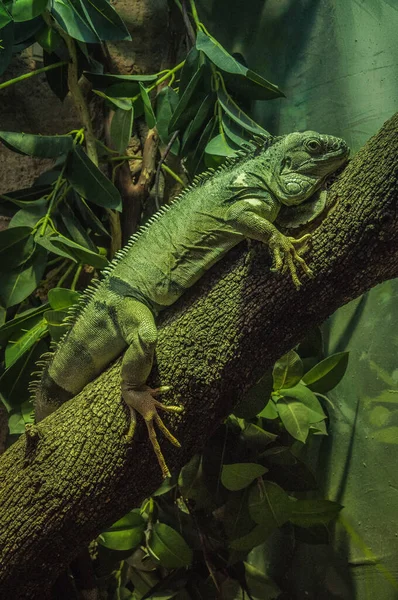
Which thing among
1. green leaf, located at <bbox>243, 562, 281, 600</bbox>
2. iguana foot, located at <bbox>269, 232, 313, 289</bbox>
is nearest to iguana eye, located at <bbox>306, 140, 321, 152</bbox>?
iguana foot, located at <bbox>269, 232, 313, 289</bbox>

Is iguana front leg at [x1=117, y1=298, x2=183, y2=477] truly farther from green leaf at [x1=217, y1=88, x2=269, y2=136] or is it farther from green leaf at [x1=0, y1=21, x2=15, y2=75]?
green leaf at [x1=0, y1=21, x2=15, y2=75]

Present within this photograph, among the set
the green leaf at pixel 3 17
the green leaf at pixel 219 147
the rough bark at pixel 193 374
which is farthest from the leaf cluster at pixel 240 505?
the green leaf at pixel 3 17

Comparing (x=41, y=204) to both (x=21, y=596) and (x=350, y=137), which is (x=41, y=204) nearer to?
(x=350, y=137)

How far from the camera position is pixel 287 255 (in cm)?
206

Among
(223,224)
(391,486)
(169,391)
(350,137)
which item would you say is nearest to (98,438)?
(169,391)

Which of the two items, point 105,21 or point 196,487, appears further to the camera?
point 105,21

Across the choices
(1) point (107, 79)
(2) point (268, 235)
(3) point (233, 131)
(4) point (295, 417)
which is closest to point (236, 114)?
(3) point (233, 131)

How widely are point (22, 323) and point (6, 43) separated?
1.49m

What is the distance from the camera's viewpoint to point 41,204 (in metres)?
3.42

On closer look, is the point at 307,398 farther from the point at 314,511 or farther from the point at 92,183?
the point at 92,183

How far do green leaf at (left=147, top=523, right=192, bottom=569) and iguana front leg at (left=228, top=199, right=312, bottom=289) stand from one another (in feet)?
5.55

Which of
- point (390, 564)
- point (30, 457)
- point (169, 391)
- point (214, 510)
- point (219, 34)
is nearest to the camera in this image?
point (169, 391)

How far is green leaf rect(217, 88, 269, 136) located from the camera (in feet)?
10.5

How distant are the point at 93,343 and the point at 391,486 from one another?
5.47 feet
